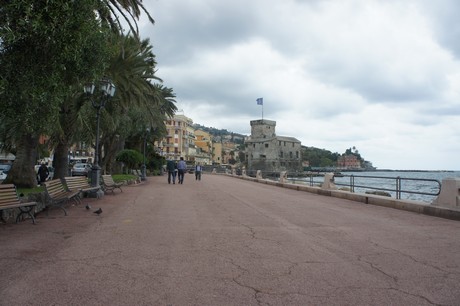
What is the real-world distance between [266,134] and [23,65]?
108541mm

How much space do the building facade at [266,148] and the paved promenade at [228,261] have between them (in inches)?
4026

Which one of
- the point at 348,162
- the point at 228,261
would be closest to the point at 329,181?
the point at 228,261

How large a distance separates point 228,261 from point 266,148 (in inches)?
4234

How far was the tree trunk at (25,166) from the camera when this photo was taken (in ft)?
49.1

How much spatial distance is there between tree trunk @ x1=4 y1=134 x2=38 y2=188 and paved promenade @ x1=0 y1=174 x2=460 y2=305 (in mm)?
6251

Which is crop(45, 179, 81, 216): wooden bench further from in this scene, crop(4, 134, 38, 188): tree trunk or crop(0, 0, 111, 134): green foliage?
crop(4, 134, 38, 188): tree trunk

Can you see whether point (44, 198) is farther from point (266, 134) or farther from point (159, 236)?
point (266, 134)

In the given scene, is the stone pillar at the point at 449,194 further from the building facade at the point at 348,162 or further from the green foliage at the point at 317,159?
the building facade at the point at 348,162

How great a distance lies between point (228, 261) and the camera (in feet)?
18.3

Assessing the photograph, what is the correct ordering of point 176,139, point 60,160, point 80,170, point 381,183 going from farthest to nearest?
point 176,139 < point 80,170 < point 381,183 < point 60,160

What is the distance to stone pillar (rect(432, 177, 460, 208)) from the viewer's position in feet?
34.2

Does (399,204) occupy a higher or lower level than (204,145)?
lower

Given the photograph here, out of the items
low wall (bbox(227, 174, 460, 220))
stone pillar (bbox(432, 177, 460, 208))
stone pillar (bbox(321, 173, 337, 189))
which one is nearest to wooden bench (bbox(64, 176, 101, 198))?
low wall (bbox(227, 174, 460, 220))

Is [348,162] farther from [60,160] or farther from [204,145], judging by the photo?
[60,160]
